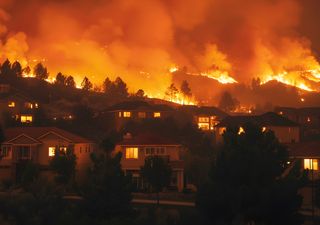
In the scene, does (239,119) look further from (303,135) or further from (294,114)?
(294,114)

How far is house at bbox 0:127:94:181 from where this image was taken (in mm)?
53125

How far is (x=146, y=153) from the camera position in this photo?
53.2 m

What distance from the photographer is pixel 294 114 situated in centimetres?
9250

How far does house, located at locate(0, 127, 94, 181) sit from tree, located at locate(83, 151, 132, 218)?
1630 centimetres

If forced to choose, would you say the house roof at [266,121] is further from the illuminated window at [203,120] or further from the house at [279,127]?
the illuminated window at [203,120]

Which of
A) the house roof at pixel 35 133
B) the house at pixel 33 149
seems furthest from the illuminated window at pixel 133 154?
the house roof at pixel 35 133

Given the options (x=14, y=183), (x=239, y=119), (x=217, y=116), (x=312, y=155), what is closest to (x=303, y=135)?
(x=239, y=119)

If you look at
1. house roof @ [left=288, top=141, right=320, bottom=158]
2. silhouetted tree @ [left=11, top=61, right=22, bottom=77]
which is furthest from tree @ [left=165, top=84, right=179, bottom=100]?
house roof @ [left=288, top=141, right=320, bottom=158]

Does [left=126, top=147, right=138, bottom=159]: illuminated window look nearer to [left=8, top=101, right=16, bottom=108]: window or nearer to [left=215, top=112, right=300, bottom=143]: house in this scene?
[left=215, top=112, right=300, bottom=143]: house

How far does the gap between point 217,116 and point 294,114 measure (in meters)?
12.2

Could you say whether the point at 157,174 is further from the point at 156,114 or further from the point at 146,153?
the point at 156,114

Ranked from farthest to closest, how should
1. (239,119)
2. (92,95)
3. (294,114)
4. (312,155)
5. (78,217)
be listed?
(92,95)
(294,114)
(239,119)
(312,155)
(78,217)

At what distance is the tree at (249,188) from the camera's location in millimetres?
27875

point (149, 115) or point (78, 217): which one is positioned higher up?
point (149, 115)
